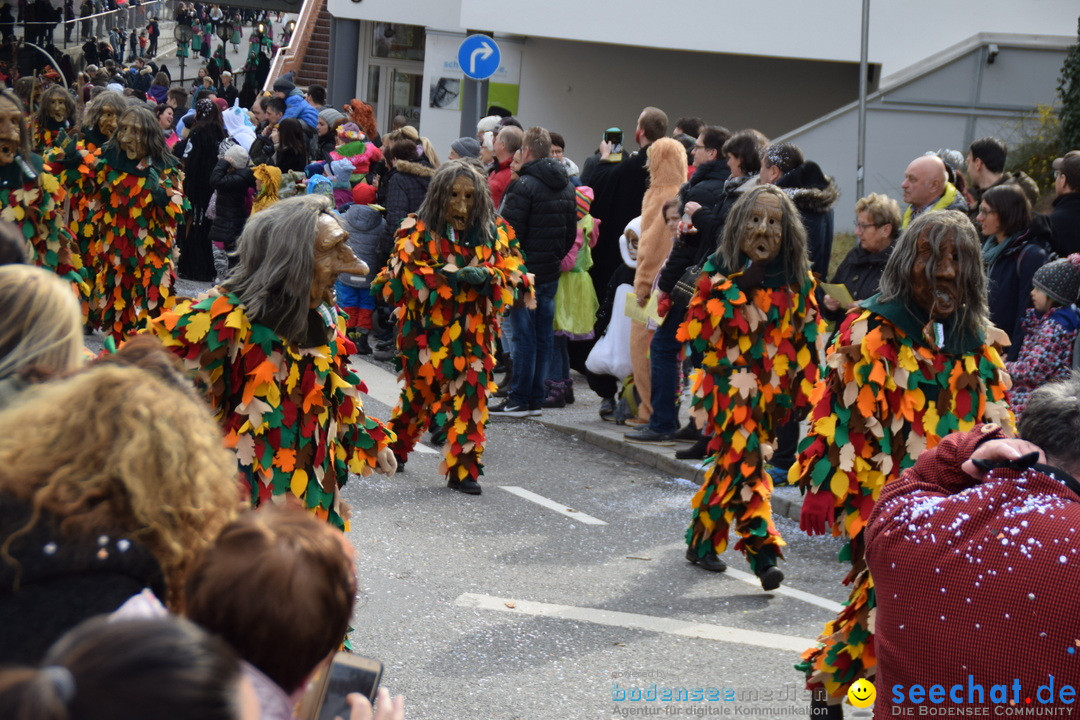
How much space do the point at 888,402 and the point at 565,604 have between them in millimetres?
1919

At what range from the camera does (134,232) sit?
10.1 metres

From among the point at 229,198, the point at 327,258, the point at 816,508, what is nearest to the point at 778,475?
the point at 816,508

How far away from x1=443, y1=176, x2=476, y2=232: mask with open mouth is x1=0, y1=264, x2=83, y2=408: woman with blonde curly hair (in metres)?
4.95

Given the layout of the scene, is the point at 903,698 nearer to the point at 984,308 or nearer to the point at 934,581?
the point at 934,581

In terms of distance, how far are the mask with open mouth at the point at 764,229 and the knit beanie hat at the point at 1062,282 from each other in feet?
4.51

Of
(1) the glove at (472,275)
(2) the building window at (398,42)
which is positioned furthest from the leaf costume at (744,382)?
(2) the building window at (398,42)

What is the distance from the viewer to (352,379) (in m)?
4.76

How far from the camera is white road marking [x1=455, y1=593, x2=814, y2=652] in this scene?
552 cm

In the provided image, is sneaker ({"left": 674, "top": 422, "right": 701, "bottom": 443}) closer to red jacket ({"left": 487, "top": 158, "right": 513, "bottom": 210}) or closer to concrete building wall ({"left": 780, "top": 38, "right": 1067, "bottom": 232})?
red jacket ({"left": 487, "top": 158, "right": 513, "bottom": 210})

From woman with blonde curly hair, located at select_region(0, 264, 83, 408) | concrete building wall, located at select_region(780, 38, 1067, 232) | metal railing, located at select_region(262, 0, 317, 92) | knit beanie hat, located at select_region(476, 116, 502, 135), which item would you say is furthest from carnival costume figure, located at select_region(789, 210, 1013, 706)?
metal railing, located at select_region(262, 0, 317, 92)

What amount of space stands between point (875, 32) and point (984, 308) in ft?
45.9

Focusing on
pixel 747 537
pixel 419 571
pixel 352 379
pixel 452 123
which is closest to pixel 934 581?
pixel 352 379

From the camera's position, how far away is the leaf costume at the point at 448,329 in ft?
25.4

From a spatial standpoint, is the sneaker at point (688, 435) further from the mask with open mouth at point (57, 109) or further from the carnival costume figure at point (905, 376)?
the mask with open mouth at point (57, 109)
